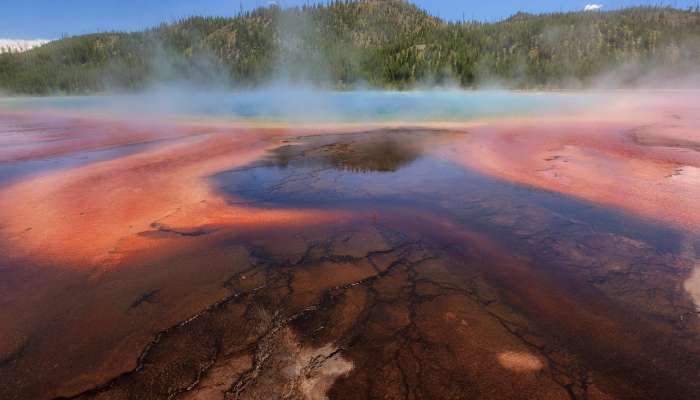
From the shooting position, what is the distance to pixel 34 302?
295 centimetres

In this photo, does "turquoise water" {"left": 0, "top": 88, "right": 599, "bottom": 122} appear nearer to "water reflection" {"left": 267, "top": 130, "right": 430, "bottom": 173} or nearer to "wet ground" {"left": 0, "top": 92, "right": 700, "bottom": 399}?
"water reflection" {"left": 267, "top": 130, "right": 430, "bottom": 173}

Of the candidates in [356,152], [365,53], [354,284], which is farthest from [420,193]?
[365,53]

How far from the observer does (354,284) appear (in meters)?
3.15

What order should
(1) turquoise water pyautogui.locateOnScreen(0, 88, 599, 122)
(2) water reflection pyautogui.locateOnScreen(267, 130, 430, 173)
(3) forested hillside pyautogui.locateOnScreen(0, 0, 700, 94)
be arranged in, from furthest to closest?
(3) forested hillside pyautogui.locateOnScreen(0, 0, 700, 94), (1) turquoise water pyautogui.locateOnScreen(0, 88, 599, 122), (2) water reflection pyautogui.locateOnScreen(267, 130, 430, 173)

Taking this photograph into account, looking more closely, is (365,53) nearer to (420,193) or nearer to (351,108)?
(351,108)

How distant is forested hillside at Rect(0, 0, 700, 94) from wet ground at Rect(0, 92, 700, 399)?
3771 centimetres

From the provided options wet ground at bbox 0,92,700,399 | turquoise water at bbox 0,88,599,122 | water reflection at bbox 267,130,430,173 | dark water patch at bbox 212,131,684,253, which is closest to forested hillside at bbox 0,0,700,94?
turquoise water at bbox 0,88,599,122

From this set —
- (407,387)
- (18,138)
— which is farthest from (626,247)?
(18,138)

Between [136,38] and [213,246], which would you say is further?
[136,38]

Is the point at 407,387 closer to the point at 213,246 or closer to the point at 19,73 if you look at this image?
the point at 213,246

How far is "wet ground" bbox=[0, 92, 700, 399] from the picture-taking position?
2223mm

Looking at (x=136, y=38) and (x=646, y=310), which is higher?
(x=136, y=38)

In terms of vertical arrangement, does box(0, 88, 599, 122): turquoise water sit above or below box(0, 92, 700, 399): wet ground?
above

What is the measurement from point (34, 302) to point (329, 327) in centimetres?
220
